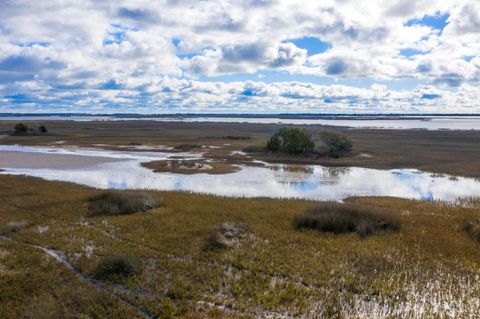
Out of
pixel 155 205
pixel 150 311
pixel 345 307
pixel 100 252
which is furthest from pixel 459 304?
pixel 155 205

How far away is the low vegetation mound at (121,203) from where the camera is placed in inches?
908

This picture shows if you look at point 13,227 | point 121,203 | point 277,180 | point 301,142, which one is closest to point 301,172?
point 277,180

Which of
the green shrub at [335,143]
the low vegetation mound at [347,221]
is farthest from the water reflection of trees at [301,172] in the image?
the low vegetation mound at [347,221]

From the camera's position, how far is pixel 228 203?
25922 millimetres

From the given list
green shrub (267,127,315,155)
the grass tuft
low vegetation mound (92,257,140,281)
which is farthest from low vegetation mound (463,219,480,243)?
green shrub (267,127,315,155)

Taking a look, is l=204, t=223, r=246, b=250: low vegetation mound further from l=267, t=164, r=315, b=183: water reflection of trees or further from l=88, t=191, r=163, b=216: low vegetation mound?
l=267, t=164, r=315, b=183: water reflection of trees

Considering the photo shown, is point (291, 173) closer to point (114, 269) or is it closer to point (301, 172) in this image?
point (301, 172)

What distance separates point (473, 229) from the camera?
19688 mm

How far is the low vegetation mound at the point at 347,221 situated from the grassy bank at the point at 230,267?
1.83 feet

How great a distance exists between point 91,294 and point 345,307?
319 inches

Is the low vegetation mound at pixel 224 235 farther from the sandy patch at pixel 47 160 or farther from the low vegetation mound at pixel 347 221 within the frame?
the sandy patch at pixel 47 160

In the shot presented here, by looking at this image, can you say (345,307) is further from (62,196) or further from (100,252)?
(62,196)

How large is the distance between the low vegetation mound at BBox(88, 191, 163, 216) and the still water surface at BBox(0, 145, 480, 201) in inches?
320

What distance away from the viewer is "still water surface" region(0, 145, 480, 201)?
3238 centimetres
